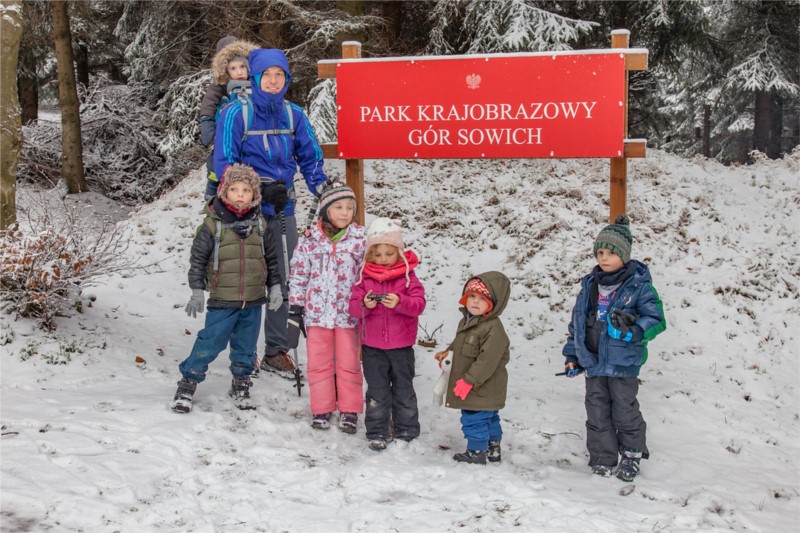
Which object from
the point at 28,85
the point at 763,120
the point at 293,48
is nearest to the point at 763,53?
the point at 763,120

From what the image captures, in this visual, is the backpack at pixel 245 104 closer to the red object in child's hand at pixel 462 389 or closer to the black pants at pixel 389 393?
the black pants at pixel 389 393

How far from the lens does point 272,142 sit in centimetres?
609

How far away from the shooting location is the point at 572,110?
256 inches

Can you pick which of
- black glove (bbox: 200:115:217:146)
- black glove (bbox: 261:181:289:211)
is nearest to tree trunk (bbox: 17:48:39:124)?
black glove (bbox: 200:115:217:146)

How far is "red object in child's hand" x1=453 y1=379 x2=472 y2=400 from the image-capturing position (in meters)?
5.00

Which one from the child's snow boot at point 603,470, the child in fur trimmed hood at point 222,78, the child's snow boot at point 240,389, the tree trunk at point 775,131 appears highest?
the tree trunk at point 775,131

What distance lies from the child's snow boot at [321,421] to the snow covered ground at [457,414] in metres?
0.10

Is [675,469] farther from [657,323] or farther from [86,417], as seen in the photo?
[86,417]

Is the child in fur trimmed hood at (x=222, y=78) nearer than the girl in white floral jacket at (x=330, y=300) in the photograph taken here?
No

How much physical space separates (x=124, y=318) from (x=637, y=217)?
695cm

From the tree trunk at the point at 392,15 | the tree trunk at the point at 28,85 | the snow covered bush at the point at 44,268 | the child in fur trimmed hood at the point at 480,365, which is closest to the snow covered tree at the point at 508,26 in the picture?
the tree trunk at the point at 392,15

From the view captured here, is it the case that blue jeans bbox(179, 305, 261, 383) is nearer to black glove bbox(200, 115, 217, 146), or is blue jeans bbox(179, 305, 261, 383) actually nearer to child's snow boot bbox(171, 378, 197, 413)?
child's snow boot bbox(171, 378, 197, 413)

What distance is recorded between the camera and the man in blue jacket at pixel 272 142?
5840mm

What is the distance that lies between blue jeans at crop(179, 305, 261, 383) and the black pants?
3.08ft
